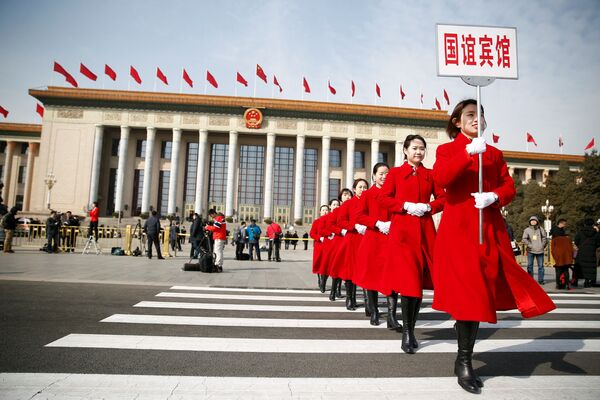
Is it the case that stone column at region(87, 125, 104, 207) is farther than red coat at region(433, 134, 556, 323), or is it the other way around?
stone column at region(87, 125, 104, 207)

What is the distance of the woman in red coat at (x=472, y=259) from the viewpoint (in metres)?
2.78

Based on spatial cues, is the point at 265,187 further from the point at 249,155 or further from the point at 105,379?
the point at 105,379

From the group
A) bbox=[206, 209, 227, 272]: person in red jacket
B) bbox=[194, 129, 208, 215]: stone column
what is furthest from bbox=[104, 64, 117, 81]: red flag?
bbox=[206, 209, 227, 272]: person in red jacket

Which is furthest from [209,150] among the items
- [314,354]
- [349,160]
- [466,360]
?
[466,360]

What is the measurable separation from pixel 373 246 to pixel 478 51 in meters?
2.63

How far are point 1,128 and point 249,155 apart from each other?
123 feet

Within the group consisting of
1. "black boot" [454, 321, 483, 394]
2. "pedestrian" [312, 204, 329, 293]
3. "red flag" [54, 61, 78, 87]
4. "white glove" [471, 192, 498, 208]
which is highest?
"red flag" [54, 61, 78, 87]

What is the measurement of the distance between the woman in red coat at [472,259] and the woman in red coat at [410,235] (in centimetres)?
73

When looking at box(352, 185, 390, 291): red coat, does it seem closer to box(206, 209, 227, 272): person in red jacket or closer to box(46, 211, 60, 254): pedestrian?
box(206, 209, 227, 272): person in red jacket

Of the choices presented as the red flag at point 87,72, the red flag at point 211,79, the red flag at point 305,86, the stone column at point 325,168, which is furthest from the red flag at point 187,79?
the stone column at point 325,168

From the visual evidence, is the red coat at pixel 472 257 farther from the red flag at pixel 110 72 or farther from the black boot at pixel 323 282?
the red flag at pixel 110 72

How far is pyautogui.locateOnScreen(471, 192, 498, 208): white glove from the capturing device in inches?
113

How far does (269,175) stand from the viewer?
45.8m

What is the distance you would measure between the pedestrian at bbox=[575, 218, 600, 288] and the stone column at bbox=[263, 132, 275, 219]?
36.1 m
